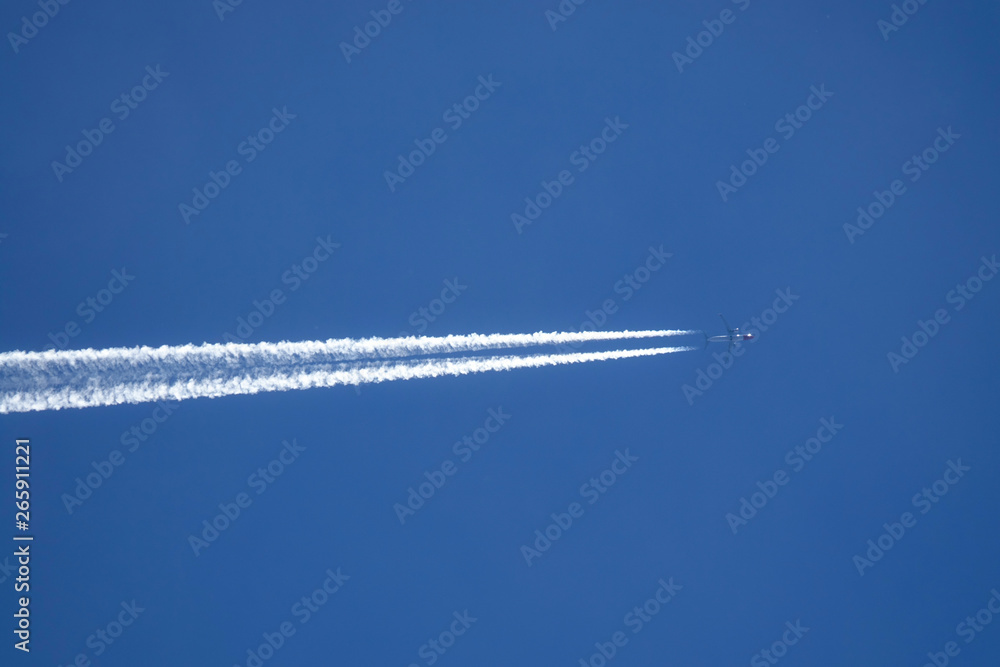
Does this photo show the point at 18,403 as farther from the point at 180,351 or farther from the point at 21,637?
the point at 21,637

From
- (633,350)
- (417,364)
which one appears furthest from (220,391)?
(633,350)

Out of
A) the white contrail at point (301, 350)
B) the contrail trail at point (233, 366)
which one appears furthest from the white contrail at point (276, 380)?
the white contrail at point (301, 350)

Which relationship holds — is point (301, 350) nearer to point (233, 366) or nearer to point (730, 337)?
point (233, 366)

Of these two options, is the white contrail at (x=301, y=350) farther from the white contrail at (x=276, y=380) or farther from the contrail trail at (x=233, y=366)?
the white contrail at (x=276, y=380)

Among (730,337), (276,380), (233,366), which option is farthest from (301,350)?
(730,337)

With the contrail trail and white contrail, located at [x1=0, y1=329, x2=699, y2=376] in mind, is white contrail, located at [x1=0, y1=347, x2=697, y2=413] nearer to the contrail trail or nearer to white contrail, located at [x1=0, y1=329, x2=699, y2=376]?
the contrail trail

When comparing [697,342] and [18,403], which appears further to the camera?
[697,342]
